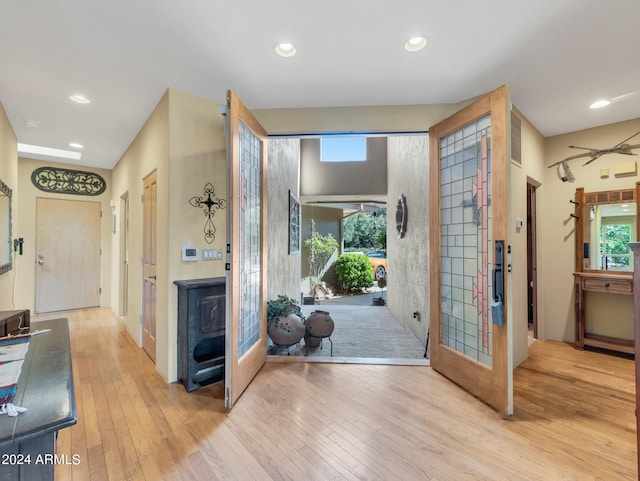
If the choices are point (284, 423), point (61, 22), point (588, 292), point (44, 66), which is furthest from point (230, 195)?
point (588, 292)

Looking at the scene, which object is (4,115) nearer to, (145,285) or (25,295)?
(145,285)

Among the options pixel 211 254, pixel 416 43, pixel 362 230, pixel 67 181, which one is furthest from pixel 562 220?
pixel 362 230

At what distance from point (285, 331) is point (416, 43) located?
2727 millimetres

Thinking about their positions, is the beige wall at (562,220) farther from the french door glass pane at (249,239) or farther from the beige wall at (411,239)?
the french door glass pane at (249,239)

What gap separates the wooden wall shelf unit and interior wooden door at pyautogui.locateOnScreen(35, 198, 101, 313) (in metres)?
7.26

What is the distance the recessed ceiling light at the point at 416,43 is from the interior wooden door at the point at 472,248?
0.62m

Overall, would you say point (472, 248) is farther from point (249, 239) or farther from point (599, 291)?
point (599, 291)

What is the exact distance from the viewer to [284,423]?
1918 mm

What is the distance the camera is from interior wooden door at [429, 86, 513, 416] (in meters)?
2.04

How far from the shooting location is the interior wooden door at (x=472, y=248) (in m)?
2.04

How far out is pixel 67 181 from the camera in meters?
4.84

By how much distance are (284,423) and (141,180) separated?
3.01 metres

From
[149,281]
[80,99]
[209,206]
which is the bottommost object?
[149,281]

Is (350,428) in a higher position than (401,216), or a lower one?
lower
